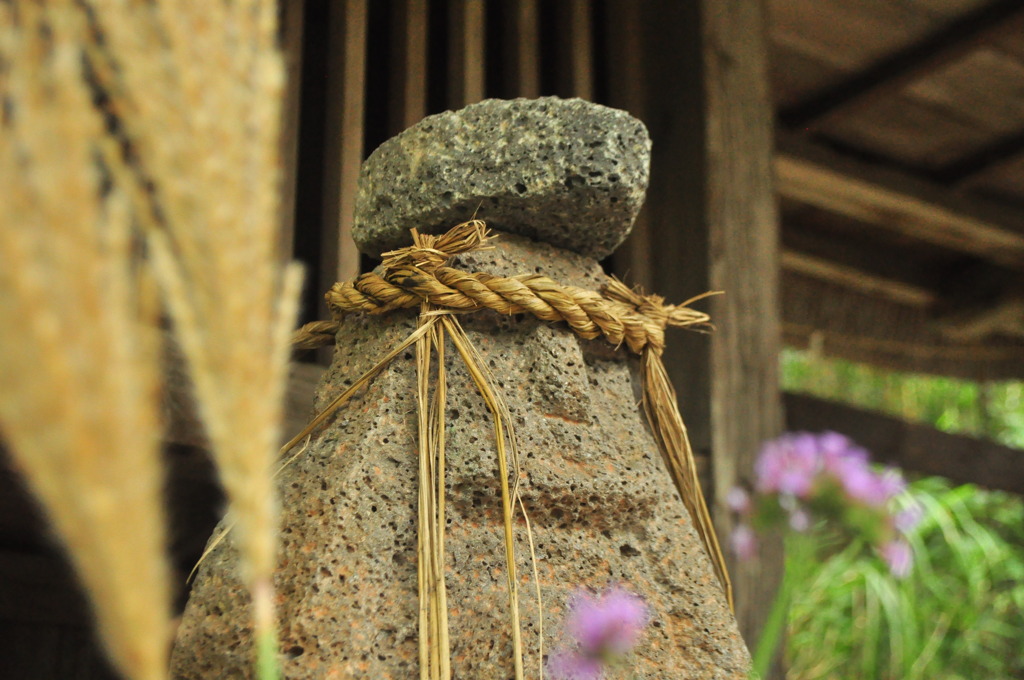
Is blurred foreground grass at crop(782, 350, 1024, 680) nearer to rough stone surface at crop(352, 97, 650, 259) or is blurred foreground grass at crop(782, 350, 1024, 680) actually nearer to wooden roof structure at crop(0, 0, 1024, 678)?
wooden roof structure at crop(0, 0, 1024, 678)

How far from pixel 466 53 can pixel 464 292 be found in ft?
3.62

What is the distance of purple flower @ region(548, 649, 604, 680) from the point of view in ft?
2.80

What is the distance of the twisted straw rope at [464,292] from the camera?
0.91m

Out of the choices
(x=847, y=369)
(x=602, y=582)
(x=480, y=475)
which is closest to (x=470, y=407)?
(x=480, y=475)

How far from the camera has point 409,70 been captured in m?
1.86

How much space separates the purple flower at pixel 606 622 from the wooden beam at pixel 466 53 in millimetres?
1190

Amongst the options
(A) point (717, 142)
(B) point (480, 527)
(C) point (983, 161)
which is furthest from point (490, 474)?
(C) point (983, 161)

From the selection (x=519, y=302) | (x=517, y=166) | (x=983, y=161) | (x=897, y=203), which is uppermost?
(x=983, y=161)

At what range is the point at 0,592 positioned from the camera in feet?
5.16

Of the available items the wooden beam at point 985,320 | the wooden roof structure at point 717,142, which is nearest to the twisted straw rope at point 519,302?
the wooden roof structure at point 717,142

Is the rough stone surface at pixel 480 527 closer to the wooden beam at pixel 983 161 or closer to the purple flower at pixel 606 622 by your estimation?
the purple flower at pixel 606 622

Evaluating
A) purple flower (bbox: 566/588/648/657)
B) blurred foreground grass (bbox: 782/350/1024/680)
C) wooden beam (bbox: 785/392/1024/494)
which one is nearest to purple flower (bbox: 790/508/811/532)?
purple flower (bbox: 566/588/648/657)

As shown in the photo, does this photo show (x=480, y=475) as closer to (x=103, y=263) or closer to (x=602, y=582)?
(x=602, y=582)

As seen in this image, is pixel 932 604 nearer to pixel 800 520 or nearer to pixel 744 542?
pixel 744 542
